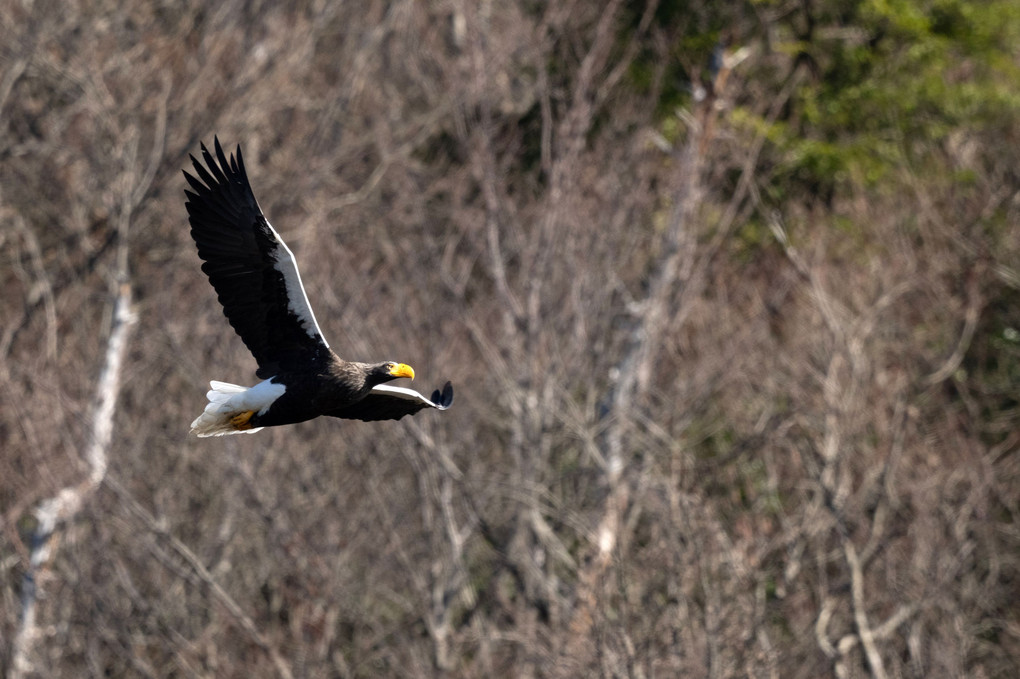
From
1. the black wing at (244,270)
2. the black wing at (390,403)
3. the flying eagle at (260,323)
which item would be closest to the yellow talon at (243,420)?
the flying eagle at (260,323)

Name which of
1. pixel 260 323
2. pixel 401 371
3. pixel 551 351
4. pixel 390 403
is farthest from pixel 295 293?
pixel 551 351

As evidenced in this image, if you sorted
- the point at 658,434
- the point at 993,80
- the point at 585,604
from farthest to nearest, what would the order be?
the point at 993,80 < the point at 658,434 < the point at 585,604

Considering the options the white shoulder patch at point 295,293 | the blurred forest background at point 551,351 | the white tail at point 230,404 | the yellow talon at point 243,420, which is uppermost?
the white shoulder patch at point 295,293

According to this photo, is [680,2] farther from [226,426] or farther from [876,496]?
[226,426]

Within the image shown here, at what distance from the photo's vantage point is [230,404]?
957 centimetres

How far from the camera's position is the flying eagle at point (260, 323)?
9359 millimetres

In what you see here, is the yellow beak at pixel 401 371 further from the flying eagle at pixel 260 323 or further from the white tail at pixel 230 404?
the white tail at pixel 230 404

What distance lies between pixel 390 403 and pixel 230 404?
3.51ft

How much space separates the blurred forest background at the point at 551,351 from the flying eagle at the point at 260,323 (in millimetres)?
3192

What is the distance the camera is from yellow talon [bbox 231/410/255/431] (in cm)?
959

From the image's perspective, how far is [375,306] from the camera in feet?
58.5

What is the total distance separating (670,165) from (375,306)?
16.2ft

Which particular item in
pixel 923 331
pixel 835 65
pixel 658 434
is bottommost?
pixel 923 331

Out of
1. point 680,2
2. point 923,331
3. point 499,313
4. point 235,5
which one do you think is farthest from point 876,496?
point 235,5
